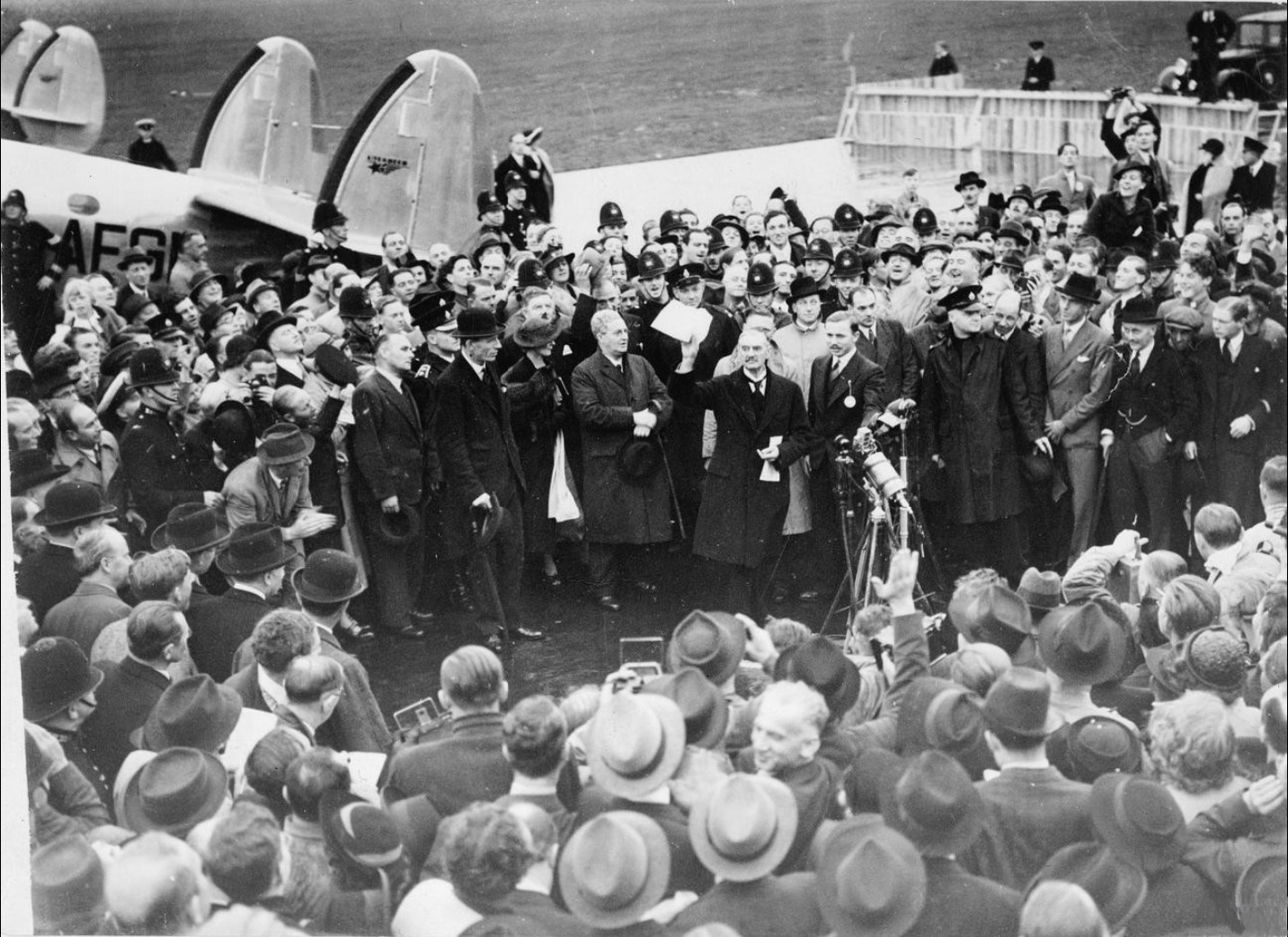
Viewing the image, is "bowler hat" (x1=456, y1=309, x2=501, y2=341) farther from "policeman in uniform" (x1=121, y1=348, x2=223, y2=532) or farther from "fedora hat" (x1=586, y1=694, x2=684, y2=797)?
"fedora hat" (x1=586, y1=694, x2=684, y2=797)

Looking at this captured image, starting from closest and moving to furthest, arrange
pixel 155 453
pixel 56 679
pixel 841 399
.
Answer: pixel 56 679 < pixel 155 453 < pixel 841 399

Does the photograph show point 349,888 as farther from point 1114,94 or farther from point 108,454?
point 1114,94

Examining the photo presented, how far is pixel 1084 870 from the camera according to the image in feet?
12.1

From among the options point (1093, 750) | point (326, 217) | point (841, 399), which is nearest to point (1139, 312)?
point (841, 399)

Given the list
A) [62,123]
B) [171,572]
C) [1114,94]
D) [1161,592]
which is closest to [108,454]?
[171,572]

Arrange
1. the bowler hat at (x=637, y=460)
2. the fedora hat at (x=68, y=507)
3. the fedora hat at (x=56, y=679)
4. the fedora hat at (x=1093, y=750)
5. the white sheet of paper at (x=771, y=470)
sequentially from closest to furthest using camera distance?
1. the fedora hat at (x=1093, y=750)
2. the fedora hat at (x=56, y=679)
3. the fedora hat at (x=68, y=507)
4. the white sheet of paper at (x=771, y=470)
5. the bowler hat at (x=637, y=460)

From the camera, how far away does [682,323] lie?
22.6 ft

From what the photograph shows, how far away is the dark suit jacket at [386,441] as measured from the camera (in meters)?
6.14

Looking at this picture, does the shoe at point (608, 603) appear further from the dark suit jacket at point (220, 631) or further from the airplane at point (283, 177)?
the airplane at point (283, 177)

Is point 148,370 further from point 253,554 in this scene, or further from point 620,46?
point 620,46

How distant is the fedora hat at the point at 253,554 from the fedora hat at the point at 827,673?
2000 mm

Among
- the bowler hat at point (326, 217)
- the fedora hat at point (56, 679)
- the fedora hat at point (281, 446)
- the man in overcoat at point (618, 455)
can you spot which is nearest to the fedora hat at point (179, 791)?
the fedora hat at point (56, 679)

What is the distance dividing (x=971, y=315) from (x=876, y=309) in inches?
20.9

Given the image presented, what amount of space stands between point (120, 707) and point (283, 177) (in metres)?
7.21
